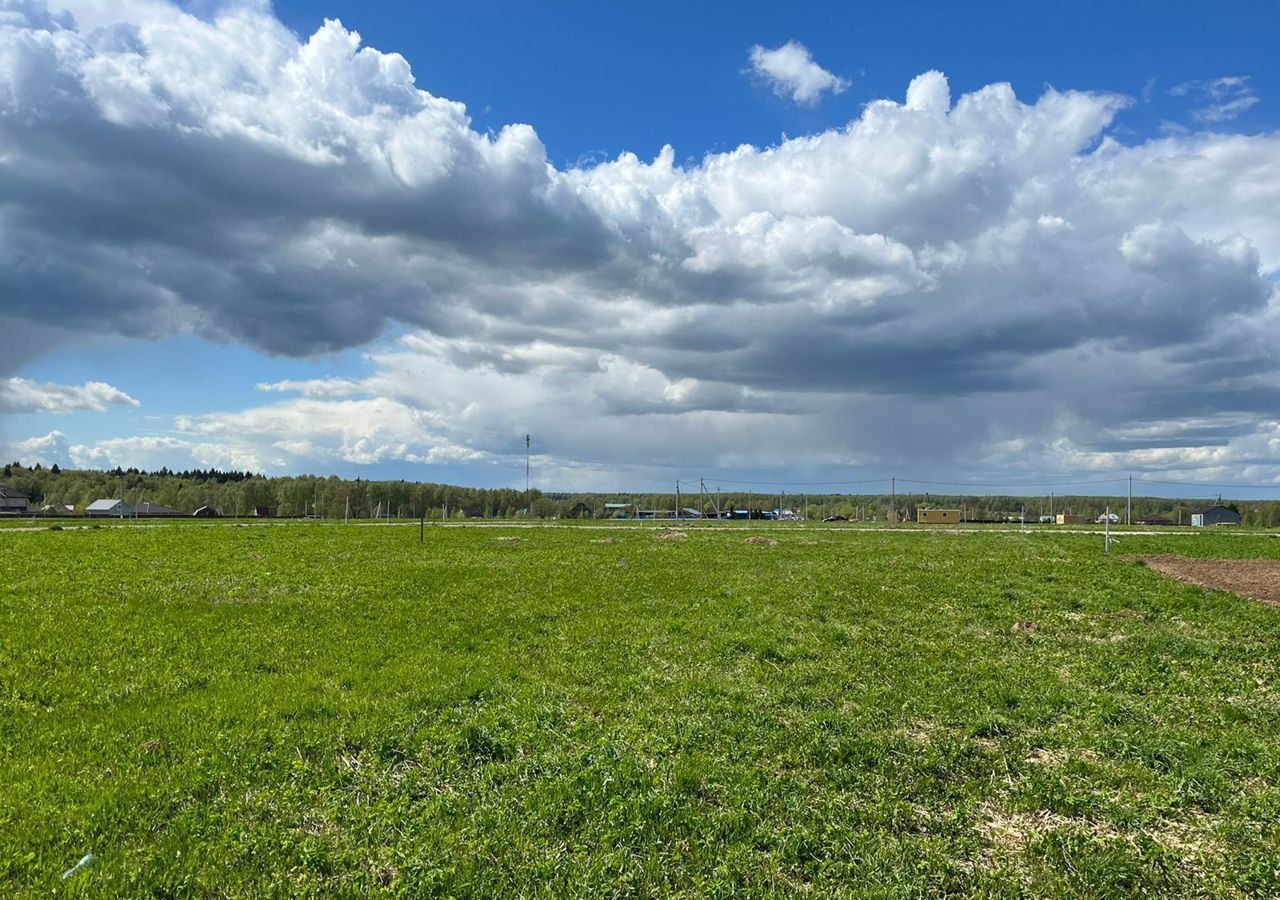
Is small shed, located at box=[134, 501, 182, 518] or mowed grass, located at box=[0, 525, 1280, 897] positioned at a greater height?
mowed grass, located at box=[0, 525, 1280, 897]

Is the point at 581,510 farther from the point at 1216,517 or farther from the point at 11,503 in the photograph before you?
the point at 11,503

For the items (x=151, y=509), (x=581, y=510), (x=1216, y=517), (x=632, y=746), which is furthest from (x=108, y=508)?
(x=1216, y=517)

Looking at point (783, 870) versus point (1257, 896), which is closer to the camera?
point (1257, 896)

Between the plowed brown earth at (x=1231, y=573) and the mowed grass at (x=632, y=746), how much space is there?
3.41 metres

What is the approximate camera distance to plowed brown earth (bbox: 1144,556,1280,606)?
2469 cm

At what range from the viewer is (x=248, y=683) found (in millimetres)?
13695

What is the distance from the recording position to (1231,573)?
29.3 metres

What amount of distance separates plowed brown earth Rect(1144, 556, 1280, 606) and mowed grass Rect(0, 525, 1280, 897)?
341 cm

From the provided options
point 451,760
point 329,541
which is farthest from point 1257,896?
point 329,541

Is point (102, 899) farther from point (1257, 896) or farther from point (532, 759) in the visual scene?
point (1257, 896)

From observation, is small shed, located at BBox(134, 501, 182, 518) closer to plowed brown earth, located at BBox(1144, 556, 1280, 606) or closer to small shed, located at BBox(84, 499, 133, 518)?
small shed, located at BBox(84, 499, 133, 518)

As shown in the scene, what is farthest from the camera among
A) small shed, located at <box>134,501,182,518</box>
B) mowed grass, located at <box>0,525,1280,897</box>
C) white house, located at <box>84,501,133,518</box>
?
small shed, located at <box>134,501,182,518</box>

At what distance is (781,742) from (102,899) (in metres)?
8.25

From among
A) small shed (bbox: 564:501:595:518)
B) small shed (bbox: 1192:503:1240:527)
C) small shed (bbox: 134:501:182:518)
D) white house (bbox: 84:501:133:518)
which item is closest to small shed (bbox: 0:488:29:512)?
white house (bbox: 84:501:133:518)
